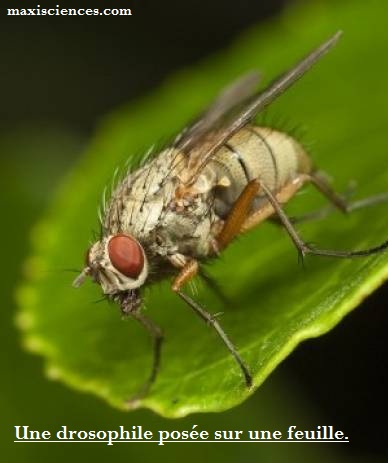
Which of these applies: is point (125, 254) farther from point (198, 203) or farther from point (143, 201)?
point (198, 203)

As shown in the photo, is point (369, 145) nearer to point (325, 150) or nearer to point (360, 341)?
point (325, 150)

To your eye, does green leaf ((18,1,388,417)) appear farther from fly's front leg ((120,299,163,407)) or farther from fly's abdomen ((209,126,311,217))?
fly's abdomen ((209,126,311,217))

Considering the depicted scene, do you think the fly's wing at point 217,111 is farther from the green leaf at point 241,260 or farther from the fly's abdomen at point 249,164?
the green leaf at point 241,260

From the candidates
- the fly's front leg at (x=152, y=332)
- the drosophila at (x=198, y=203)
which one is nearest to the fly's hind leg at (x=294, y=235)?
the drosophila at (x=198, y=203)

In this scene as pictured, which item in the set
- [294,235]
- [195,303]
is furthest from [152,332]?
[294,235]

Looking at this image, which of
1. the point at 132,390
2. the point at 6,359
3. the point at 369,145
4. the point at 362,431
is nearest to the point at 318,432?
the point at 362,431

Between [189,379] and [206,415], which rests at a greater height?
[189,379]
